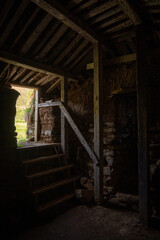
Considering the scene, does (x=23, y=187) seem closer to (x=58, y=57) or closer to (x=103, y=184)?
(x=103, y=184)

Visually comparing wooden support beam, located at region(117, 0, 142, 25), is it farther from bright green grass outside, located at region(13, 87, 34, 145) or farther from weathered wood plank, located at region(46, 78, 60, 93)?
bright green grass outside, located at region(13, 87, 34, 145)

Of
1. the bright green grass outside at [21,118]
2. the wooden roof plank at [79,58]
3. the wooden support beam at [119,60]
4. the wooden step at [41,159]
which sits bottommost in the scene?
the wooden step at [41,159]

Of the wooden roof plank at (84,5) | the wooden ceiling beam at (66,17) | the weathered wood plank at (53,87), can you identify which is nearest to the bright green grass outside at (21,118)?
the weathered wood plank at (53,87)

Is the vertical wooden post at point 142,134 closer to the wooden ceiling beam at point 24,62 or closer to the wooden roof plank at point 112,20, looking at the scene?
the wooden roof plank at point 112,20

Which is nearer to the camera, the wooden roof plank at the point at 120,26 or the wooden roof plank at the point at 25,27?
the wooden roof plank at the point at 25,27

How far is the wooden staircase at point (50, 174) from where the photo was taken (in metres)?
4.04

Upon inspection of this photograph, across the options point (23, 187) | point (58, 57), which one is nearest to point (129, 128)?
point (58, 57)

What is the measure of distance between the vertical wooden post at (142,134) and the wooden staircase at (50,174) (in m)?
1.77

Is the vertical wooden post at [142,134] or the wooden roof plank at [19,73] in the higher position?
the wooden roof plank at [19,73]

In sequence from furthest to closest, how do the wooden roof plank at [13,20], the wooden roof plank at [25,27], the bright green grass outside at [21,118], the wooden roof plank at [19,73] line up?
the bright green grass outside at [21,118]
the wooden roof plank at [19,73]
the wooden roof plank at [25,27]
the wooden roof plank at [13,20]

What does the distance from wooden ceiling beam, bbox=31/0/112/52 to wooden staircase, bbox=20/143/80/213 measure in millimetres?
3029

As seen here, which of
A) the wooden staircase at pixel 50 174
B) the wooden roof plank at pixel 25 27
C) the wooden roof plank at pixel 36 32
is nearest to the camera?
the wooden roof plank at pixel 25 27

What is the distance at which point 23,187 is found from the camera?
3855mm

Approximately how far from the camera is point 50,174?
477 cm
